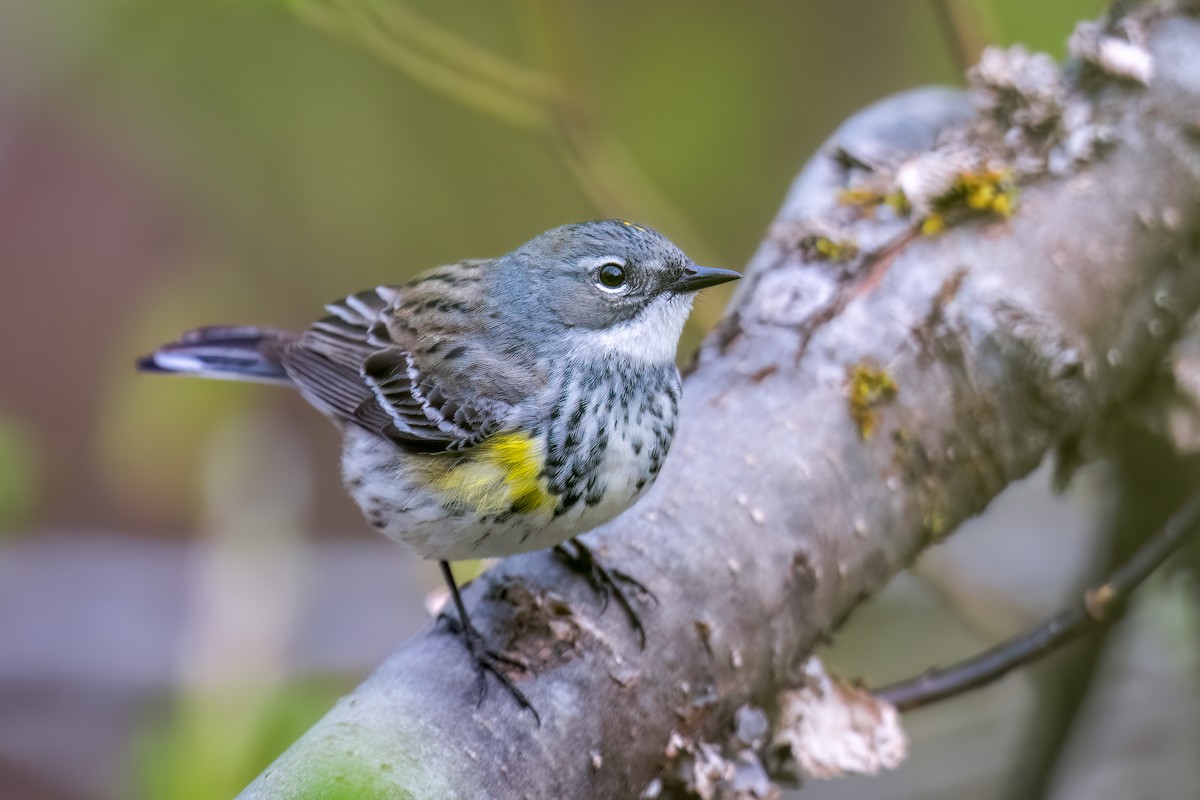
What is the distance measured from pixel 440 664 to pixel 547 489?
46cm

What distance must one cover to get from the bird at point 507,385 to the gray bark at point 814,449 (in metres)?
0.10

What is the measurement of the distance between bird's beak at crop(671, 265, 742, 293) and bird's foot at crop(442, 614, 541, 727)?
3.29 feet

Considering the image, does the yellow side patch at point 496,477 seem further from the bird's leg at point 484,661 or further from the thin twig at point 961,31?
the thin twig at point 961,31

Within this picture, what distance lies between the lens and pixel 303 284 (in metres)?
6.17

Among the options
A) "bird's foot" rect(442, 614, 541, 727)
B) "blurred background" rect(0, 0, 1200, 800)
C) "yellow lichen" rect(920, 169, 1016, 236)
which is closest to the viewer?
"bird's foot" rect(442, 614, 541, 727)

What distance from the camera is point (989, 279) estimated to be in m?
2.68

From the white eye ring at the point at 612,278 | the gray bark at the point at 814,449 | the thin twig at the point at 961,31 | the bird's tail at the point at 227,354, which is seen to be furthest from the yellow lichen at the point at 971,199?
the bird's tail at the point at 227,354

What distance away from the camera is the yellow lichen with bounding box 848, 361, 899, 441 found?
250 centimetres

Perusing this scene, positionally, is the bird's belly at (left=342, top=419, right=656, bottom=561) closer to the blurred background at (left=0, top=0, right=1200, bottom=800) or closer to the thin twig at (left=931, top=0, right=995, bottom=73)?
the blurred background at (left=0, top=0, right=1200, bottom=800)

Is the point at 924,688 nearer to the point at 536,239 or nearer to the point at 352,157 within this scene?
the point at 536,239

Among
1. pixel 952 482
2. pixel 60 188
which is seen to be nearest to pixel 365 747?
pixel 952 482

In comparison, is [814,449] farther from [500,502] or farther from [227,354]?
[227,354]

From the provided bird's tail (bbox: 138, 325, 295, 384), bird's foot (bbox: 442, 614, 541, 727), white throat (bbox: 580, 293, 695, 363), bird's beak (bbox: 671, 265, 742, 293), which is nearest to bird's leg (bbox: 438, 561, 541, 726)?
bird's foot (bbox: 442, 614, 541, 727)

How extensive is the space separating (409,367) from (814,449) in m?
0.98
